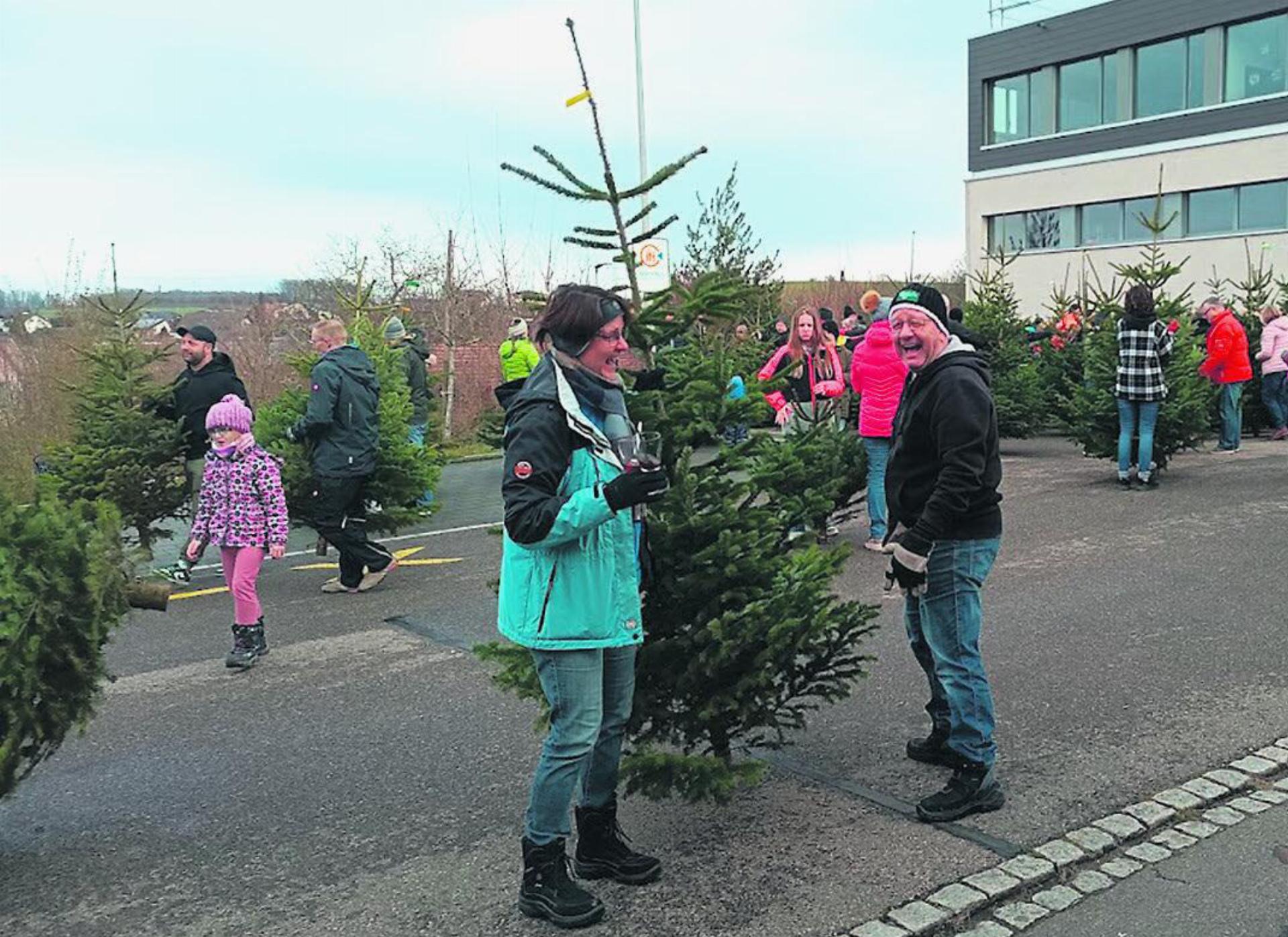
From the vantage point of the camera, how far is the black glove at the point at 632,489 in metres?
3.43

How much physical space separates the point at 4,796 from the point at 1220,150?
1548 inches

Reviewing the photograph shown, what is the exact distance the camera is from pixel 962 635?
174 inches

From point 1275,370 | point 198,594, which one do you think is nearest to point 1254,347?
point 1275,370

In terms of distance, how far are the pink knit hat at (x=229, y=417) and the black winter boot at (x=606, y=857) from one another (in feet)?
12.8

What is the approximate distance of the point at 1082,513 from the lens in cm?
1061

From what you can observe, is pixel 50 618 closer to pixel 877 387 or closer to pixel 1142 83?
pixel 877 387

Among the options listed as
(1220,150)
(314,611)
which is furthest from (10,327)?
(1220,150)

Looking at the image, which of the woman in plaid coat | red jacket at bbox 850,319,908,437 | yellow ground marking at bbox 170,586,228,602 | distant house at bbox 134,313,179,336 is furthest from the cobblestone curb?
distant house at bbox 134,313,179,336

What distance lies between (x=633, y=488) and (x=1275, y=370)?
48.5 feet

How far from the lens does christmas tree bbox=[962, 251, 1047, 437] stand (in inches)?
607

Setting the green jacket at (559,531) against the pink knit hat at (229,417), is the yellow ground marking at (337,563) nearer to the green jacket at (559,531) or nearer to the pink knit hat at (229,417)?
the pink knit hat at (229,417)

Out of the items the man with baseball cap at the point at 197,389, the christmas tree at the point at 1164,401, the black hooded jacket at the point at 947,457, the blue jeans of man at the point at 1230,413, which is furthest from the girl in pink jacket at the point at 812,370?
the blue jeans of man at the point at 1230,413

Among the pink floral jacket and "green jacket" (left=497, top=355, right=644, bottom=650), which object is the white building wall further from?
"green jacket" (left=497, top=355, right=644, bottom=650)

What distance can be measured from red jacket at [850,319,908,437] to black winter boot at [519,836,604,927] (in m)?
5.40
